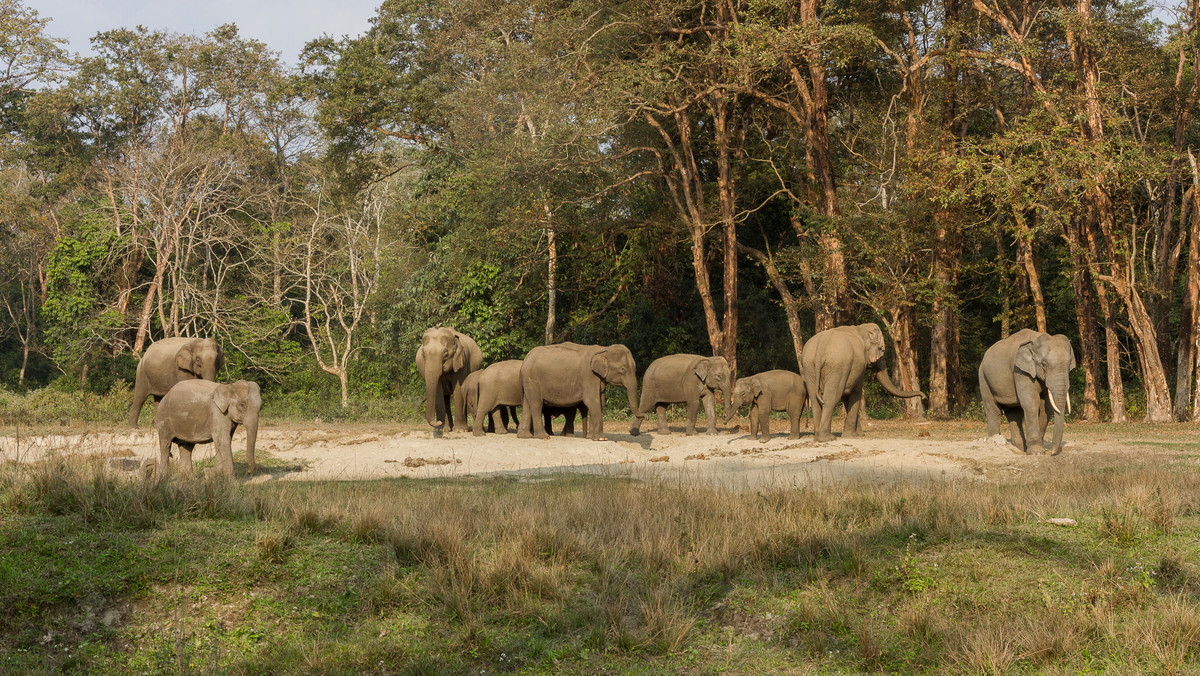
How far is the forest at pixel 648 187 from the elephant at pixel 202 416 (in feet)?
51.2

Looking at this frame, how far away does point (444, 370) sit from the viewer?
2034 cm

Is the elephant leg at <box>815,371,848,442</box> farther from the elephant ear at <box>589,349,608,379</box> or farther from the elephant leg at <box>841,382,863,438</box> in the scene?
the elephant ear at <box>589,349,608,379</box>

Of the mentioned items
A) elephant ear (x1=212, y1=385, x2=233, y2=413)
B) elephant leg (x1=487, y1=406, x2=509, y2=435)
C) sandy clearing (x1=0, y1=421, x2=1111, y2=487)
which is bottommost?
sandy clearing (x1=0, y1=421, x2=1111, y2=487)

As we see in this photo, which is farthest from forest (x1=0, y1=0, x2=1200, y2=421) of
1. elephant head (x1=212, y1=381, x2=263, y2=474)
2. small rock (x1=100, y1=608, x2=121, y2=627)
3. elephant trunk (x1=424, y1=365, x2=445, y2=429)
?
small rock (x1=100, y1=608, x2=121, y2=627)

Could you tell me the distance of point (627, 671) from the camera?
20.7ft

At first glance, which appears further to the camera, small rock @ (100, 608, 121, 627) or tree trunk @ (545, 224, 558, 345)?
tree trunk @ (545, 224, 558, 345)

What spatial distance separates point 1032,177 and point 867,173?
21.7 feet

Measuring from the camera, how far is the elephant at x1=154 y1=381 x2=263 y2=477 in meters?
12.3

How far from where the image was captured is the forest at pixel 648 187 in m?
24.8

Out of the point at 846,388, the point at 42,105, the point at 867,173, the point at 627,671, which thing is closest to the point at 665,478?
the point at 627,671

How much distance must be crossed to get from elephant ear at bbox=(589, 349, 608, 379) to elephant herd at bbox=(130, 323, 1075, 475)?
0.07ft

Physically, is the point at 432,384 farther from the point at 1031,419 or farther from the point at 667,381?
the point at 1031,419

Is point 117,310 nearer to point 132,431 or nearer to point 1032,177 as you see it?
point 132,431

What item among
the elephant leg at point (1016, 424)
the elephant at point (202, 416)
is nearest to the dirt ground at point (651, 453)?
the elephant leg at point (1016, 424)
